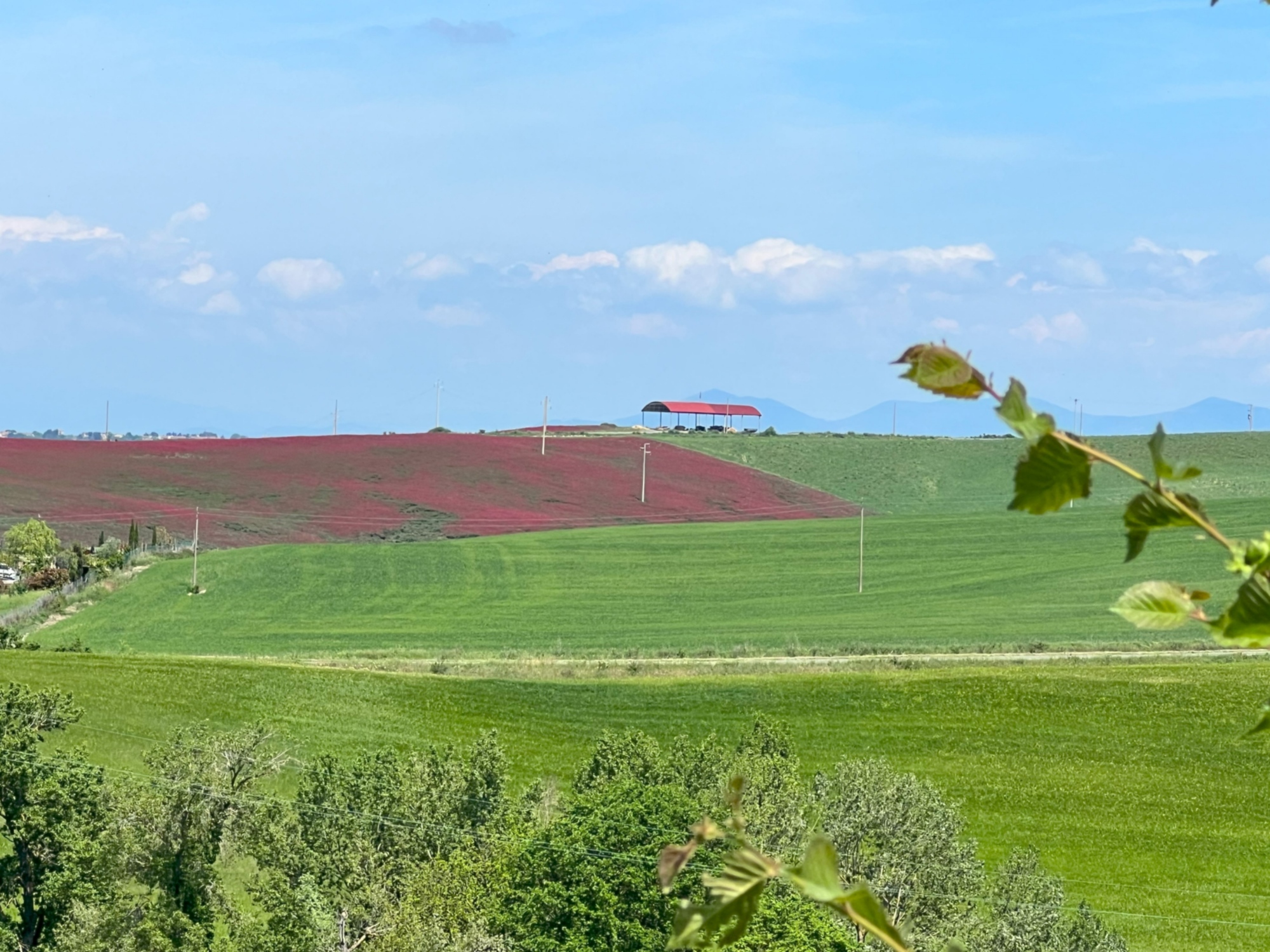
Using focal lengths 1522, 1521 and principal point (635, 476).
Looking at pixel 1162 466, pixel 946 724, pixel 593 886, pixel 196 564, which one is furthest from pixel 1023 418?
pixel 196 564

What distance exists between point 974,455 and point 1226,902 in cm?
8671

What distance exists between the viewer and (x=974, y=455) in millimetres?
125312

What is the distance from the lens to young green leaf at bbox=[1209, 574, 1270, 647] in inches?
69.9

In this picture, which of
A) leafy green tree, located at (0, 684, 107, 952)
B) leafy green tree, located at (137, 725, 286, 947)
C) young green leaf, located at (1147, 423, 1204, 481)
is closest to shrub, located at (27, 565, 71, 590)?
leafy green tree, located at (0, 684, 107, 952)

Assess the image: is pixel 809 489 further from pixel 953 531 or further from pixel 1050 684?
pixel 1050 684

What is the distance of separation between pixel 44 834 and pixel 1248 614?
39.6 meters

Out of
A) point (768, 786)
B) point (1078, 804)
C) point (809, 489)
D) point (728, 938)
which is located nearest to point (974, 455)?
point (809, 489)

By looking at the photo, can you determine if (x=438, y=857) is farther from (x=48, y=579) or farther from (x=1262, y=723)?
(x=48, y=579)

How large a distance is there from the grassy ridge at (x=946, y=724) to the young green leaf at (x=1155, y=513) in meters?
43.5

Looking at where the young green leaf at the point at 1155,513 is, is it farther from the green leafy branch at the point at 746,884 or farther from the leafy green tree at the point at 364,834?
the leafy green tree at the point at 364,834

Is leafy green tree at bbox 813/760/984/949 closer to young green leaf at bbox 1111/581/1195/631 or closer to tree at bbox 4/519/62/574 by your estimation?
young green leaf at bbox 1111/581/1195/631

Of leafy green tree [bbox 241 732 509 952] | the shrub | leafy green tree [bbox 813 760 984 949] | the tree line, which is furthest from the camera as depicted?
the shrub

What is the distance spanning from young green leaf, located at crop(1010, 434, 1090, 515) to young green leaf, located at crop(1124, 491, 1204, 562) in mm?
73

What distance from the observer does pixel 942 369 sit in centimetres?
179
